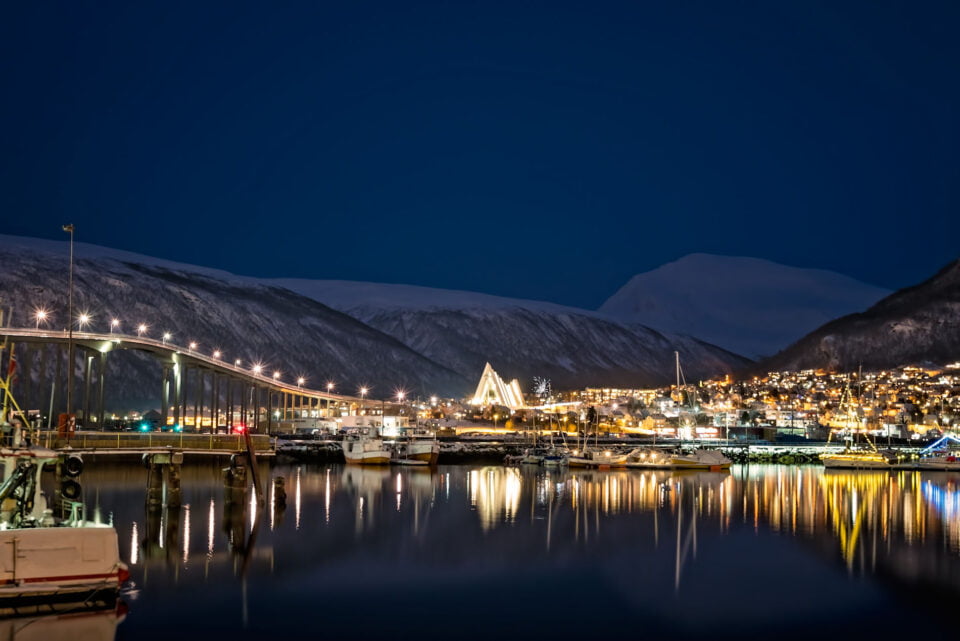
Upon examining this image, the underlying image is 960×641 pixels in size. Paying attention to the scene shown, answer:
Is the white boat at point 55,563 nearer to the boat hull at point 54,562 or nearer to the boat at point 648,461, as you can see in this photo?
the boat hull at point 54,562

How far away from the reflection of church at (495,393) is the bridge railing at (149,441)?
114 meters

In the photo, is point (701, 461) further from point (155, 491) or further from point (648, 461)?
point (155, 491)

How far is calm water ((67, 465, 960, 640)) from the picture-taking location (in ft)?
87.1

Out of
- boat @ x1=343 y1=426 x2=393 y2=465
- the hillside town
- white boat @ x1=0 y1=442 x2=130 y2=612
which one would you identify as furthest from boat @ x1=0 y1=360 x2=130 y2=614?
the hillside town

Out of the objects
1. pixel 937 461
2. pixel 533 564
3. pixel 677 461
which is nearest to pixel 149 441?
pixel 533 564

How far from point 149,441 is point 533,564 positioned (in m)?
28.7

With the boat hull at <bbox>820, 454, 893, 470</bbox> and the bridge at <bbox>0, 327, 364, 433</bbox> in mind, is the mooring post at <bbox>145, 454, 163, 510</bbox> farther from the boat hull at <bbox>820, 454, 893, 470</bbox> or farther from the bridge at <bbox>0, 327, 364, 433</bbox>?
the boat hull at <bbox>820, 454, 893, 470</bbox>

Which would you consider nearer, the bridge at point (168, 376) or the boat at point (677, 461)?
the bridge at point (168, 376)

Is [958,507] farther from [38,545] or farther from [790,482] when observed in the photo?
[38,545]

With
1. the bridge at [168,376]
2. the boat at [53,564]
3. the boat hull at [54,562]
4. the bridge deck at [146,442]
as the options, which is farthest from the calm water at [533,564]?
the bridge at [168,376]

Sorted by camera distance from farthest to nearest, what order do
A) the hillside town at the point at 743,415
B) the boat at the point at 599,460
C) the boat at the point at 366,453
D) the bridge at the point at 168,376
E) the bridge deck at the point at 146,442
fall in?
the hillside town at the point at 743,415, the boat at the point at 599,460, the boat at the point at 366,453, the bridge at the point at 168,376, the bridge deck at the point at 146,442

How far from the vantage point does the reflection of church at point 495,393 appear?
6954 inches

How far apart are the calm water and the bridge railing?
242 centimetres

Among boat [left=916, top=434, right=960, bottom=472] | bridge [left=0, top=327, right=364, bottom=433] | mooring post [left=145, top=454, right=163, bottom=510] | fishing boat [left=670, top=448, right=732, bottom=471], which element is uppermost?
bridge [left=0, top=327, right=364, bottom=433]
